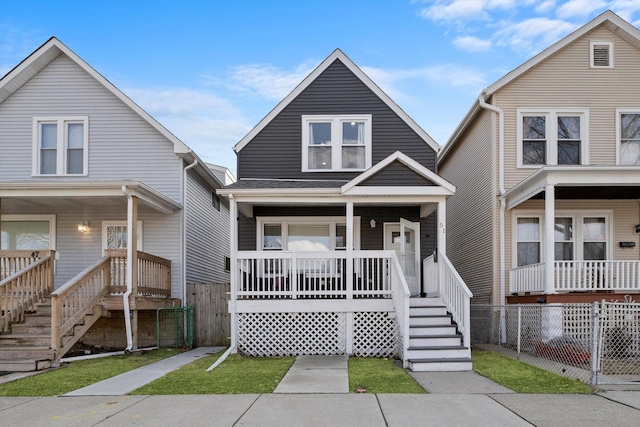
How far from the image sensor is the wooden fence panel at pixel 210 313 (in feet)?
46.4

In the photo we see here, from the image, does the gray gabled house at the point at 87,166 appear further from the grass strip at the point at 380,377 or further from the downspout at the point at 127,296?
the grass strip at the point at 380,377

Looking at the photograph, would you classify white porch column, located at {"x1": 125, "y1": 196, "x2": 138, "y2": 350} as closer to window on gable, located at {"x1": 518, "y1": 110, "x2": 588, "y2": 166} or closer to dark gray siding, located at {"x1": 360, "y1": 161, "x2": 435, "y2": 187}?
dark gray siding, located at {"x1": 360, "y1": 161, "x2": 435, "y2": 187}

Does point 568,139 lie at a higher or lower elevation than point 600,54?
lower

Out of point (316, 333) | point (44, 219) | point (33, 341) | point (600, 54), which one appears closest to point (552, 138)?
point (600, 54)

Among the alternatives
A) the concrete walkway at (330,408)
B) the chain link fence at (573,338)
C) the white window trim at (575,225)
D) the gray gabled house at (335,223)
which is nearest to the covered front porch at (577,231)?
the white window trim at (575,225)

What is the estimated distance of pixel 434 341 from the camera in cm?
1016

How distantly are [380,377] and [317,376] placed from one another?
3.33 feet

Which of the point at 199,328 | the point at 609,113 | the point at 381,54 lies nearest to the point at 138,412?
the point at 199,328

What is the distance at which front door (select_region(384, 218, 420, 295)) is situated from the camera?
13773mm

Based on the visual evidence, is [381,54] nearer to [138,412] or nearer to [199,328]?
[199,328]

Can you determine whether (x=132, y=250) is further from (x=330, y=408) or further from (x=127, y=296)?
(x=330, y=408)

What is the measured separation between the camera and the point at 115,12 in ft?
64.9

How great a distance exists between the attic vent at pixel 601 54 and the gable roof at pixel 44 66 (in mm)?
11101

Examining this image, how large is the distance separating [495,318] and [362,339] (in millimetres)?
4489
